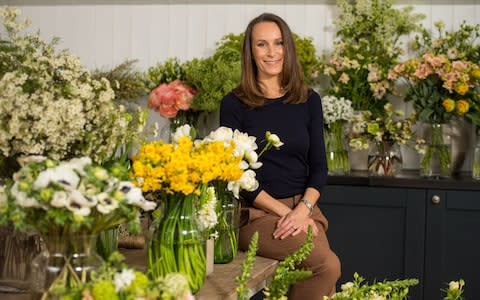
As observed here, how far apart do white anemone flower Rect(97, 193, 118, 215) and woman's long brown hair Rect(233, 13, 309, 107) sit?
169 cm

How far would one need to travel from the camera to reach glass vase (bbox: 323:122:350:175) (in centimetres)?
397

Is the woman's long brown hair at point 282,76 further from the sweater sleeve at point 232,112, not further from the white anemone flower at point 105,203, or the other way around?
the white anemone flower at point 105,203

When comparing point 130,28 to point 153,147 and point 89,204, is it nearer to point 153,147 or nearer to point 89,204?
point 153,147

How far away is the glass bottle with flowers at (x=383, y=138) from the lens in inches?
153

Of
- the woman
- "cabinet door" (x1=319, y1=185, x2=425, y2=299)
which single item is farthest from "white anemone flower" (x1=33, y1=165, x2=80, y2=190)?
"cabinet door" (x1=319, y1=185, x2=425, y2=299)

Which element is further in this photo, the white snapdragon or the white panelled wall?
the white panelled wall

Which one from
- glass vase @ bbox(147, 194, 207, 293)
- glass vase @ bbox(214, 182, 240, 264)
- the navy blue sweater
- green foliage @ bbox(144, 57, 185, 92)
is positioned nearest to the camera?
glass vase @ bbox(147, 194, 207, 293)

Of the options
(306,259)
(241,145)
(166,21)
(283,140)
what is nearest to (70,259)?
(241,145)

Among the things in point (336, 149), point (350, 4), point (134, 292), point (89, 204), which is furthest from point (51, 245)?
point (350, 4)

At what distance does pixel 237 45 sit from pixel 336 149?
768mm

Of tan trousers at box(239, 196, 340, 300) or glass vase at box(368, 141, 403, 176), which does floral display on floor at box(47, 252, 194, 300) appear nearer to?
tan trousers at box(239, 196, 340, 300)

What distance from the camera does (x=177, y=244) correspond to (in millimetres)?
1812

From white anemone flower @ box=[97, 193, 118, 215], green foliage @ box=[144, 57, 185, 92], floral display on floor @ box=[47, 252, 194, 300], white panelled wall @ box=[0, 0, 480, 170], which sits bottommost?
floral display on floor @ box=[47, 252, 194, 300]

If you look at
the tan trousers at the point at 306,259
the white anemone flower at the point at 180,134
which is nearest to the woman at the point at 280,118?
the tan trousers at the point at 306,259
